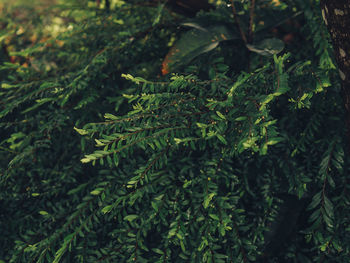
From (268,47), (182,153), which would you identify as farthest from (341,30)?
(182,153)

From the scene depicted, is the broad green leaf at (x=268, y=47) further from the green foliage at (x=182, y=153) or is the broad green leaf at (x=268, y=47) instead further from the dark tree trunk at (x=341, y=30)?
the dark tree trunk at (x=341, y=30)

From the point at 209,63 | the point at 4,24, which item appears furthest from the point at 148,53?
the point at 4,24

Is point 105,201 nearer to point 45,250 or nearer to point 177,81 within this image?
point 45,250

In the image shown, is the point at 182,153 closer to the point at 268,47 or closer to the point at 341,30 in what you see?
the point at 268,47

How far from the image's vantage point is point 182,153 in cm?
105

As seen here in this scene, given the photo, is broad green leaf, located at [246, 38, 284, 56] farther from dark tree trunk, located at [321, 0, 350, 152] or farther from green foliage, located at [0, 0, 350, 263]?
dark tree trunk, located at [321, 0, 350, 152]

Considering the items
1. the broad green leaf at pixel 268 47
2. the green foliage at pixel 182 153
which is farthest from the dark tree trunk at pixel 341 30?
the broad green leaf at pixel 268 47

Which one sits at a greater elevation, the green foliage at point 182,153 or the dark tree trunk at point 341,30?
the dark tree trunk at point 341,30

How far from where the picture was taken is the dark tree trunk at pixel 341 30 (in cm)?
76

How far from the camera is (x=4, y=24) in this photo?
1.99 meters

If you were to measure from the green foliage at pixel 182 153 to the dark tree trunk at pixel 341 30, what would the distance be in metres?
0.07

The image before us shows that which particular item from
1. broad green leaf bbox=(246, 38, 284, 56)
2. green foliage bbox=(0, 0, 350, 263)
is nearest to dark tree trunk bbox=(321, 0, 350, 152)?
green foliage bbox=(0, 0, 350, 263)

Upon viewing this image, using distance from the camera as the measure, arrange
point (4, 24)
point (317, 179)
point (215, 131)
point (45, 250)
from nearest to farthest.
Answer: point (215, 131) < point (45, 250) < point (317, 179) < point (4, 24)

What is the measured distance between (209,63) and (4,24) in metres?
1.66
